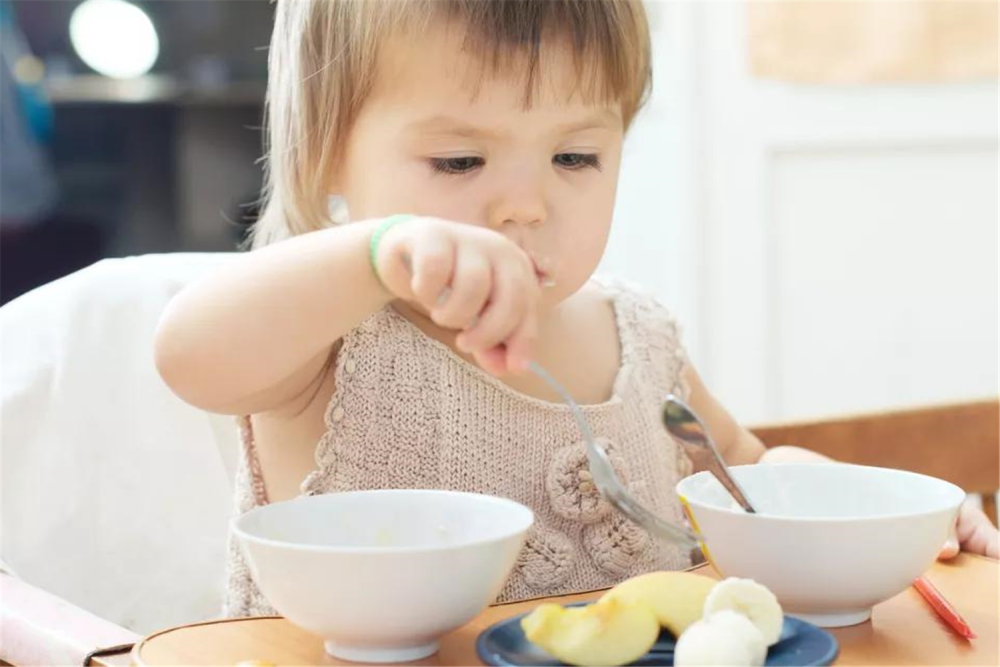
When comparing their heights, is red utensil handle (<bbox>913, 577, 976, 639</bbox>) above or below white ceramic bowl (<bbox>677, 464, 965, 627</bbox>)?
below

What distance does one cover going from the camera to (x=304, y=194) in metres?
1.01

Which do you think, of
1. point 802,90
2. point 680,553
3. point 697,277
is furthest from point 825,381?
point 680,553

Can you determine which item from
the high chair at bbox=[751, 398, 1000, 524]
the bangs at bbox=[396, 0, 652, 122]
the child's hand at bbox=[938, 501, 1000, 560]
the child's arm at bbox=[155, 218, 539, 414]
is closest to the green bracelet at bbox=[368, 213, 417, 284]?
the child's arm at bbox=[155, 218, 539, 414]

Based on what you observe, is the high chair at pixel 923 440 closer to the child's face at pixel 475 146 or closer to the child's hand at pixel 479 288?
the child's face at pixel 475 146

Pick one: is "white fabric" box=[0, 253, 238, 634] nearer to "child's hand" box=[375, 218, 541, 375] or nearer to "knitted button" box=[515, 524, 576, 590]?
"knitted button" box=[515, 524, 576, 590]

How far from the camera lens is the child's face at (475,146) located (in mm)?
878

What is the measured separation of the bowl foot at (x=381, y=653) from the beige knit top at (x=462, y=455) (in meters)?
0.28

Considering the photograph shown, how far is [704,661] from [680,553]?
1.52ft

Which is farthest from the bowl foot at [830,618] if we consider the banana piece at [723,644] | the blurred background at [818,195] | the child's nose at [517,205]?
the blurred background at [818,195]

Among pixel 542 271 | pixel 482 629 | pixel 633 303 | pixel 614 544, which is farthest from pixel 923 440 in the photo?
pixel 482 629

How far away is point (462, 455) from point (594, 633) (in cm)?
36

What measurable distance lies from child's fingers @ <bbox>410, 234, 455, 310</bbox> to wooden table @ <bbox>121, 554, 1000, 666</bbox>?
0.17 metres

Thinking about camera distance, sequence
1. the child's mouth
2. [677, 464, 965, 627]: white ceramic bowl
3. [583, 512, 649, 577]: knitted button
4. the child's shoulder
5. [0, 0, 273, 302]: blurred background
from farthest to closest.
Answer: [0, 0, 273, 302]: blurred background < the child's shoulder < [583, 512, 649, 577]: knitted button < the child's mouth < [677, 464, 965, 627]: white ceramic bowl

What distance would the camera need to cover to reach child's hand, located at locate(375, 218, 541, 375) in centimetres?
61
